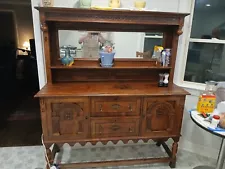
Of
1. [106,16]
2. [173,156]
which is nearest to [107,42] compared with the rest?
[106,16]

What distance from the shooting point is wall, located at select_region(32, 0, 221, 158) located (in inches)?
74.8

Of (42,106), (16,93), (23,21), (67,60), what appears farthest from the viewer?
(23,21)

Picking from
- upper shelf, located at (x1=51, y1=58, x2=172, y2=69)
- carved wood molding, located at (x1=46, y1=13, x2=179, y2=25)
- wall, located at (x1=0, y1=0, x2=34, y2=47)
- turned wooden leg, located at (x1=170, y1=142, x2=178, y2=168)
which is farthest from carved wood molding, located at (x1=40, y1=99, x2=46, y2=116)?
wall, located at (x1=0, y1=0, x2=34, y2=47)

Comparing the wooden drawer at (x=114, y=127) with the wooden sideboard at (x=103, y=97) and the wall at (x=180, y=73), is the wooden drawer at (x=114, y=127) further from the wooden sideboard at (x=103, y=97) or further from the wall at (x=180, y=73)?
the wall at (x=180, y=73)

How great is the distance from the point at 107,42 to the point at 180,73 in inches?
38.7

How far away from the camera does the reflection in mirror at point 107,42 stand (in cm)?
193

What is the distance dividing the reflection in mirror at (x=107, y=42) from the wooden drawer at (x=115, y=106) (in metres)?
0.57

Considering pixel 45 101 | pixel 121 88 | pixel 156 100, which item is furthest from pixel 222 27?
pixel 45 101

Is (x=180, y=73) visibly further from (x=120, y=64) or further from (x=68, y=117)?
(x=68, y=117)

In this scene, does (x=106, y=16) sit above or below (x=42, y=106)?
above

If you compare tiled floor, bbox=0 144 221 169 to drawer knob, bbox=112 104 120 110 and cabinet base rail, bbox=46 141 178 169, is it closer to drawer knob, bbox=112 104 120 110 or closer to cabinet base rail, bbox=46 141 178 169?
cabinet base rail, bbox=46 141 178 169

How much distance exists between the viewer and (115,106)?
1709mm

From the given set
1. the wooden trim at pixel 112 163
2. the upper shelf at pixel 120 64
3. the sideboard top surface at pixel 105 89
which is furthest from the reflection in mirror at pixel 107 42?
the wooden trim at pixel 112 163

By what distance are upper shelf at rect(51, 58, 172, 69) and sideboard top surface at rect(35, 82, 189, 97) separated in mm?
198
